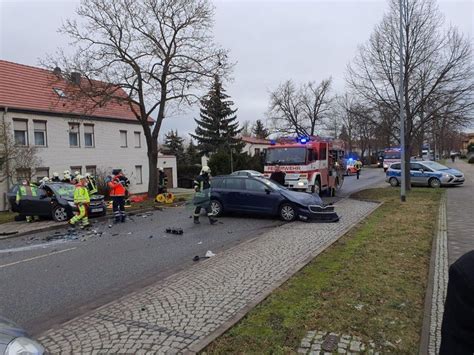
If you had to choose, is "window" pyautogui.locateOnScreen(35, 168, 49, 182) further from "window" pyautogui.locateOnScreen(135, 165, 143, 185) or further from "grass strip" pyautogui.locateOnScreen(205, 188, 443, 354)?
"grass strip" pyautogui.locateOnScreen(205, 188, 443, 354)

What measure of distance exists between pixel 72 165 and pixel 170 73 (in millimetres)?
11588

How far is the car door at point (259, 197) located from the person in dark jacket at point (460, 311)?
1320 centimetres

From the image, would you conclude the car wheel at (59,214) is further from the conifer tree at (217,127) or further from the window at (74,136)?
the conifer tree at (217,127)

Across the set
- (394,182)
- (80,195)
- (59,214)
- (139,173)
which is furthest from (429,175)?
(139,173)

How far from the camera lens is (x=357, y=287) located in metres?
6.11

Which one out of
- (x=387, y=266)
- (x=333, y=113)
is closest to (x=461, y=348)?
(x=387, y=266)

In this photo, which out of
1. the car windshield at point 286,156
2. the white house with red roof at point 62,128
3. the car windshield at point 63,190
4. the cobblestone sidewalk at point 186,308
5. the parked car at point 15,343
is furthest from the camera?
the white house with red roof at point 62,128

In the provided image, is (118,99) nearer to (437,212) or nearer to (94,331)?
(437,212)

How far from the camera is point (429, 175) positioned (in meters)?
27.1

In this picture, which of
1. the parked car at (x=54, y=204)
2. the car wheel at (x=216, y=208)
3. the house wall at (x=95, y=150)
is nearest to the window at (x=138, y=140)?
the house wall at (x=95, y=150)

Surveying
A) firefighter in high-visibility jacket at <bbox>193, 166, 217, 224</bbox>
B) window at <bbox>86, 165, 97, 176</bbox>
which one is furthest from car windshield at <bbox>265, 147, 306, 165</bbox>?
window at <bbox>86, 165, 97, 176</bbox>

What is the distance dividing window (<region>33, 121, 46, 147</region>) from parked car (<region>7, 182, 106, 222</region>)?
1182 cm

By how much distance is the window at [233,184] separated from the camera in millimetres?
15953

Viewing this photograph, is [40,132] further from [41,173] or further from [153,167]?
[153,167]
